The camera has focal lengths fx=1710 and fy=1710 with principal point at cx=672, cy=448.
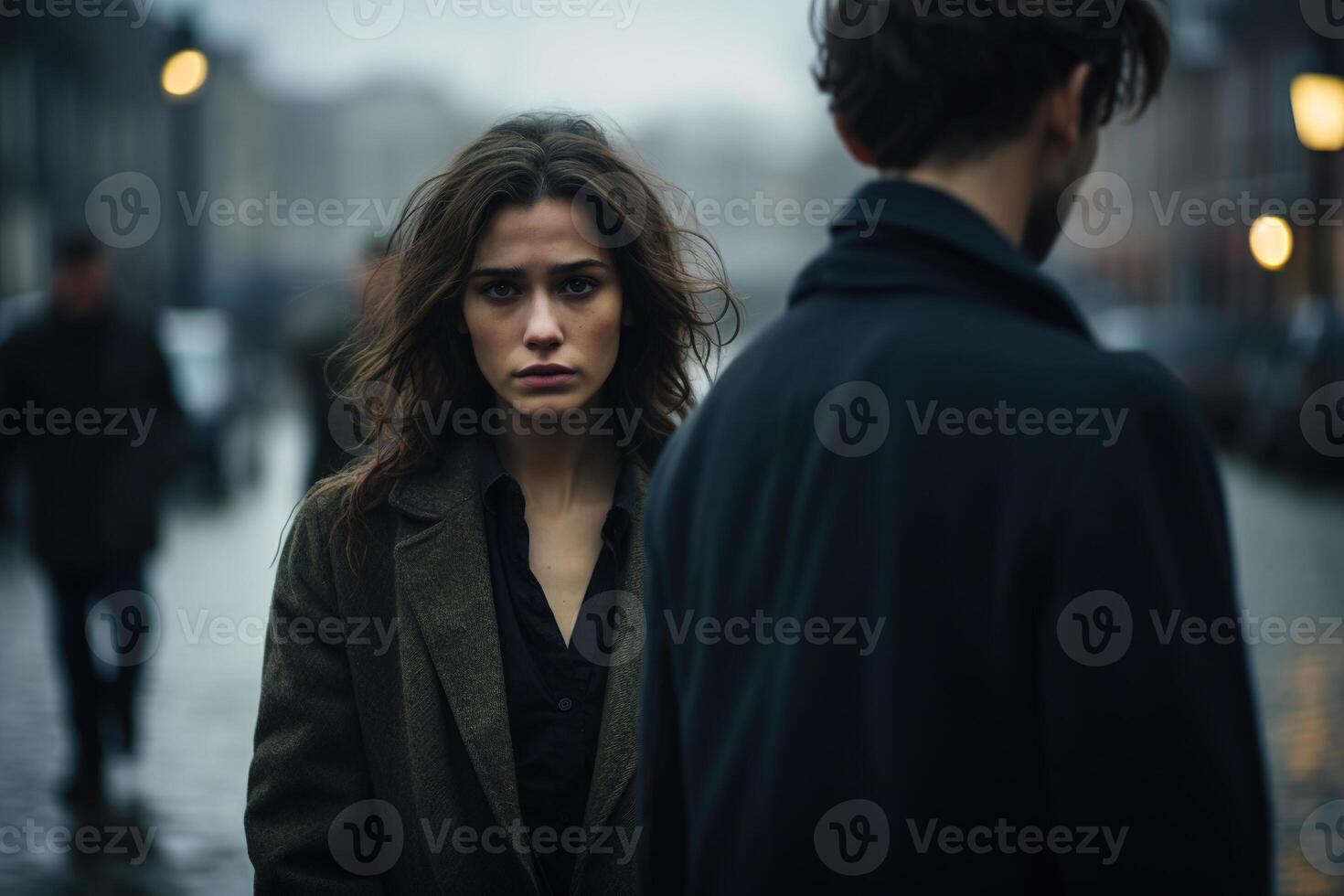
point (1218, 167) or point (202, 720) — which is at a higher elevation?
point (1218, 167)

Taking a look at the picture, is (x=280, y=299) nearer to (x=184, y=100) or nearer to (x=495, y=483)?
(x=184, y=100)

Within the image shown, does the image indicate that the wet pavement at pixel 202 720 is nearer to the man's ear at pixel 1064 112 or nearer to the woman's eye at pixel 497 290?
the woman's eye at pixel 497 290

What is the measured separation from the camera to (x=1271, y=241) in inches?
508

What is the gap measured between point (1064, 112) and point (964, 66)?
121mm

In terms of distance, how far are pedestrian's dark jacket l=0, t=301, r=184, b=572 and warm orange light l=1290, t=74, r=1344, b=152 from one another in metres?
7.33

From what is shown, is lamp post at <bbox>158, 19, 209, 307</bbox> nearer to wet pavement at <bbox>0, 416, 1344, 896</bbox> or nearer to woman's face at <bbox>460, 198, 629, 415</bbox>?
wet pavement at <bbox>0, 416, 1344, 896</bbox>

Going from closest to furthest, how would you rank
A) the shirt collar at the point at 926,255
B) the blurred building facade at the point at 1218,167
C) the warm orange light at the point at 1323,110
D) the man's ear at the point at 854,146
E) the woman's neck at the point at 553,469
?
1. the shirt collar at the point at 926,255
2. the man's ear at the point at 854,146
3. the woman's neck at the point at 553,469
4. the warm orange light at the point at 1323,110
5. the blurred building facade at the point at 1218,167

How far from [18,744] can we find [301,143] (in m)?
76.2

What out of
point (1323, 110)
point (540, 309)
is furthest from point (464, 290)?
point (1323, 110)

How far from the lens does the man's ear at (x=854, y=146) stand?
1.86 m

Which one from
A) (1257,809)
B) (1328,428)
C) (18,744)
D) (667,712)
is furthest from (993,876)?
(1328,428)

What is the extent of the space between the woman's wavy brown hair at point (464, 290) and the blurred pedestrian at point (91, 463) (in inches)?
177

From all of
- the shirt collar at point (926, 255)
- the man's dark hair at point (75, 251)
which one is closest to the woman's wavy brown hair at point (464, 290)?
the shirt collar at point (926, 255)

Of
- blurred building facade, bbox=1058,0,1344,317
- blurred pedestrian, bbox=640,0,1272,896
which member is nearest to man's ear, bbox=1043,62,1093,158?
blurred pedestrian, bbox=640,0,1272,896
